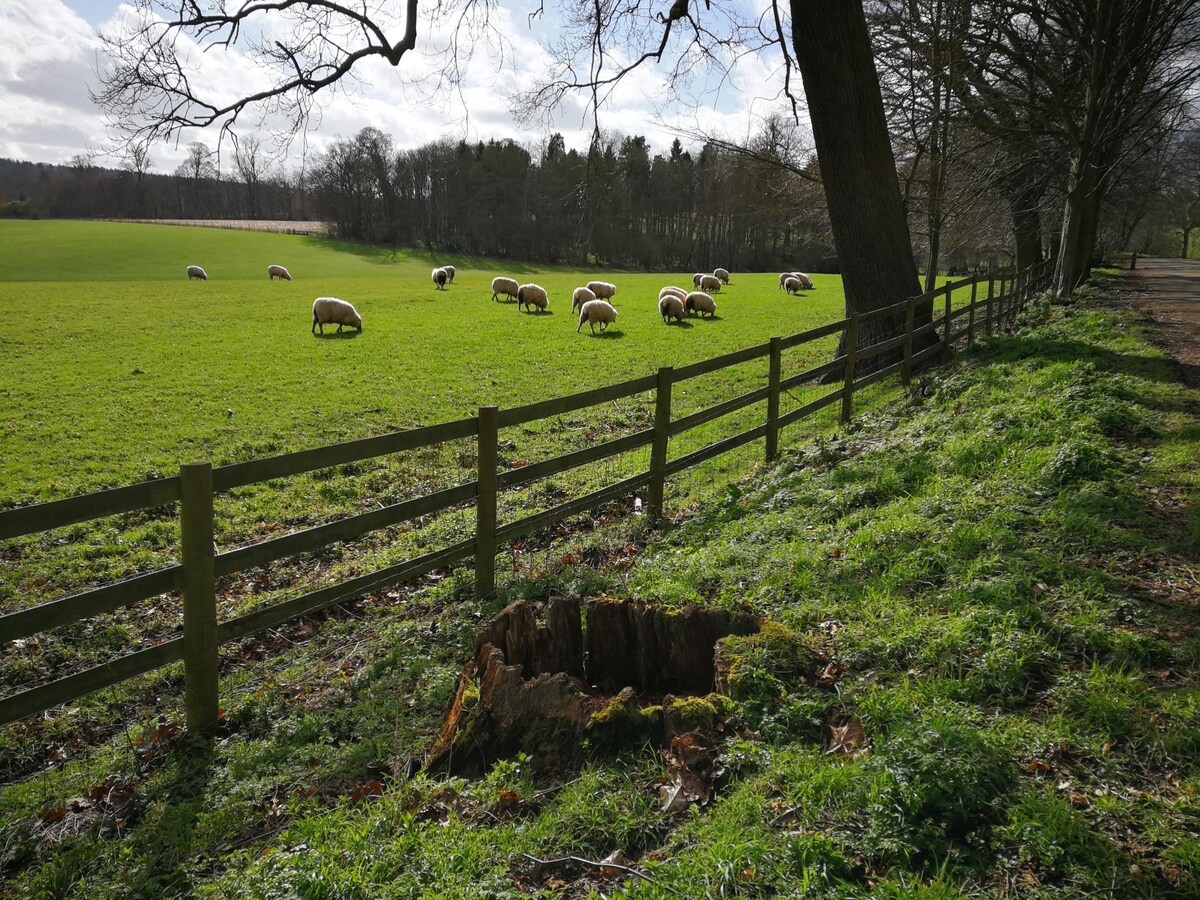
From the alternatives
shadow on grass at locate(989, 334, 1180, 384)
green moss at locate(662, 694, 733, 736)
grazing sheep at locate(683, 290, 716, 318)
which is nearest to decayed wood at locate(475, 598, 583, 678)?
green moss at locate(662, 694, 733, 736)

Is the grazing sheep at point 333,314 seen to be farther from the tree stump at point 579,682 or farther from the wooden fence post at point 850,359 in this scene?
the tree stump at point 579,682

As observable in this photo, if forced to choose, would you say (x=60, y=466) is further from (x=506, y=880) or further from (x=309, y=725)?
(x=506, y=880)

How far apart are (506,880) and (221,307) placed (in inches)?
1191

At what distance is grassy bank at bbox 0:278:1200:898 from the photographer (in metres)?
2.65

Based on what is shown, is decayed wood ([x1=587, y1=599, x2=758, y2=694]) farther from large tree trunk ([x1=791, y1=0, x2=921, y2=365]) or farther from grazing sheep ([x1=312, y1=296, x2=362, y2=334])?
grazing sheep ([x1=312, y1=296, x2=362, y2=334])

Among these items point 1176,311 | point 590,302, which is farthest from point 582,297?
point 1176,311

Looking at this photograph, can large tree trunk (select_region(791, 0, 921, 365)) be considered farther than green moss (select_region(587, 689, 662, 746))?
Yes

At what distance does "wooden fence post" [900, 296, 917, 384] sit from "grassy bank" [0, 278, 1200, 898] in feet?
18.1

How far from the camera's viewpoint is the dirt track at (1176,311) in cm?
1112

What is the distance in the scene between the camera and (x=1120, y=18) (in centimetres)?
1547

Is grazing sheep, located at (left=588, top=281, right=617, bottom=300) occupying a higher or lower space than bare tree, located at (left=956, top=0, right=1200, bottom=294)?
lower

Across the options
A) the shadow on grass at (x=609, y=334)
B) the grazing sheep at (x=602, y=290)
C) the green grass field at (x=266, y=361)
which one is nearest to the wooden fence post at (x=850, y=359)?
the green grass field at (x=266, y=361)

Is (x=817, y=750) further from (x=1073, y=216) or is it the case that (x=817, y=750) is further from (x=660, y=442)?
(x=1073, y=216)

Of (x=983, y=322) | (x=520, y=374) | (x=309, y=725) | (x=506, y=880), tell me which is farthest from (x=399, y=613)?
(x=983, y=322)
